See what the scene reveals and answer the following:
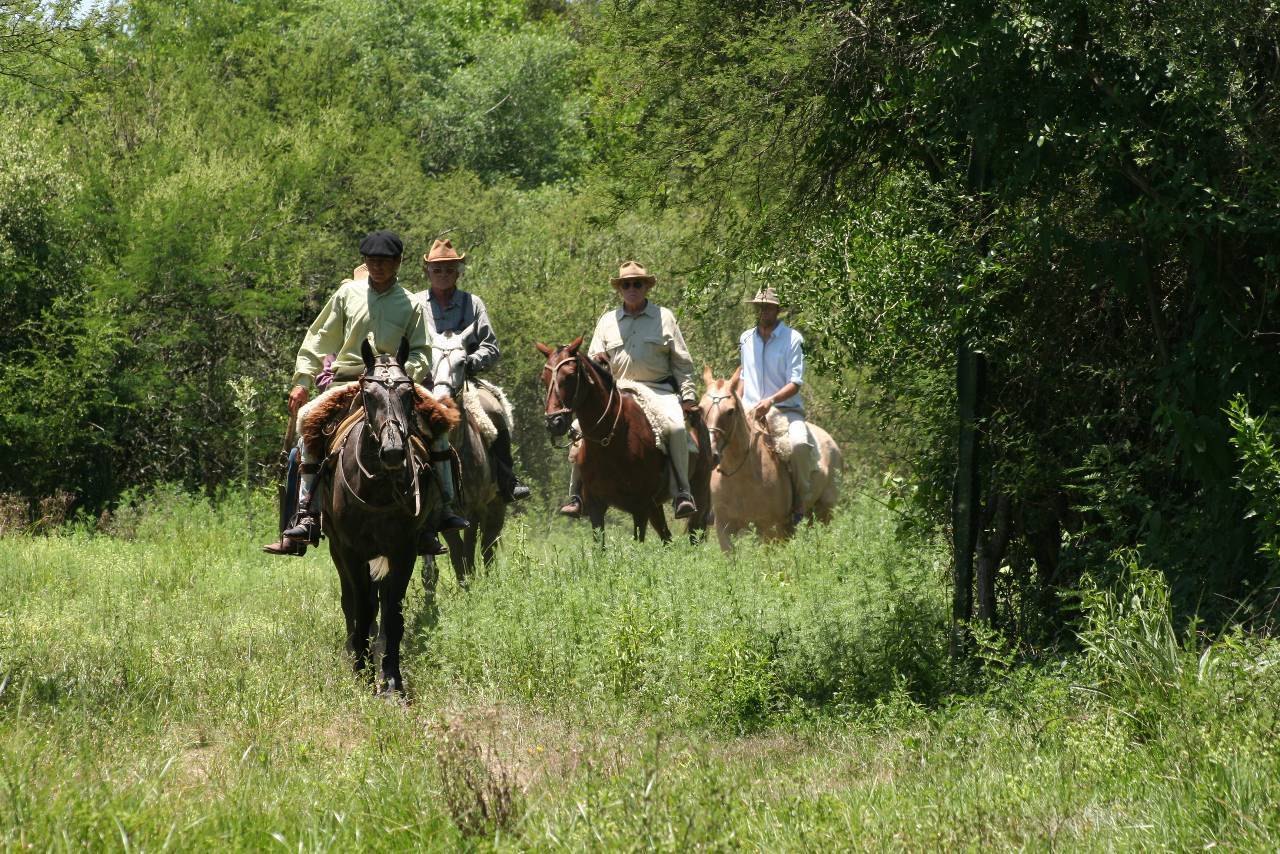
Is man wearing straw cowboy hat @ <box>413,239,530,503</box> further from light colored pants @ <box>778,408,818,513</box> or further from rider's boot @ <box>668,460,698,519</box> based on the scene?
light colored pants @ <box>778,408,818,513</box>

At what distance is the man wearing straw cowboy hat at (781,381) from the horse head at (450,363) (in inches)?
179

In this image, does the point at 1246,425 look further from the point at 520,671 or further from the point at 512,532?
the point at 512,532

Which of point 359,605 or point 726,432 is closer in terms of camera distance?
point 359,605

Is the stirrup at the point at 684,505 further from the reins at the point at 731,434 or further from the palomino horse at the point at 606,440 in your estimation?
the reins at the point at 731,434

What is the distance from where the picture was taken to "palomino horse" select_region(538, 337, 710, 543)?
14.7m

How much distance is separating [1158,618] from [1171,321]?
2.03m

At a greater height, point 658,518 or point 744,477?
point 744,477

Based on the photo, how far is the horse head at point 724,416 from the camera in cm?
1633

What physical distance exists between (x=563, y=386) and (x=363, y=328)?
353 cm

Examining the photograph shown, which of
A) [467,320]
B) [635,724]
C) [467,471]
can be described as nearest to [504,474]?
[467,471]

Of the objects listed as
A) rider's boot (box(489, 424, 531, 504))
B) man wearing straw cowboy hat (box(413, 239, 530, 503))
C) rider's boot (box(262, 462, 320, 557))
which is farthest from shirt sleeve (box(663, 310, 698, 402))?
rider's boot (box(262, 462, 320, 557))

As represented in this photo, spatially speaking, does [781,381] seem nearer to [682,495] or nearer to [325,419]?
[682,495]

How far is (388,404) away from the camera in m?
9.84

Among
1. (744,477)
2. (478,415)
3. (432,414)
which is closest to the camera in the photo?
(432,414)
